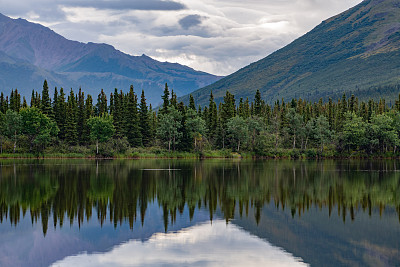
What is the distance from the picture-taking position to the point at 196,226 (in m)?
26.9

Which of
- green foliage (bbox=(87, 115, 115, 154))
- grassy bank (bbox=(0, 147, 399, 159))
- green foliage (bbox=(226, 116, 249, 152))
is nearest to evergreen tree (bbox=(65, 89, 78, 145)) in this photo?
green foliage (bbox=(87, 115, 115, 154))

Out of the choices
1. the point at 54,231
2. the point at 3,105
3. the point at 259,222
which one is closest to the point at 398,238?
the point at 259,222

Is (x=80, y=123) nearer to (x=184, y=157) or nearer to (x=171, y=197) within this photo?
(x=184, y=157)

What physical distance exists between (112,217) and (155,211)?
361 cm

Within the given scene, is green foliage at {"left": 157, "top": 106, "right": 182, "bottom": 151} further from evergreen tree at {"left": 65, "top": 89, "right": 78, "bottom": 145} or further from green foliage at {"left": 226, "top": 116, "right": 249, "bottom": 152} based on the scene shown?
evergreen tree at {"left": 65, "top": 89, "right": 78, "bottom": 145}

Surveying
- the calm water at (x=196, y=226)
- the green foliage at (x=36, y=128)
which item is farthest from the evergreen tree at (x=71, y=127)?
the calm water at (x=196, y=226)

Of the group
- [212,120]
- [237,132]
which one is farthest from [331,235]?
[212,120]

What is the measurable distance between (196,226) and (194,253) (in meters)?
5.72

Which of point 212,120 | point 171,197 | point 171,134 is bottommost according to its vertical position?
point 171,197

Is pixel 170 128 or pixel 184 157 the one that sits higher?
pixel 170 128

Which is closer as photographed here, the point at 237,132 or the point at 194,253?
the point at 194,253

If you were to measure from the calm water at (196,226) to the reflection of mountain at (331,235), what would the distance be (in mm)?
48

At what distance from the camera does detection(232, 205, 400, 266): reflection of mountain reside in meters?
20.2

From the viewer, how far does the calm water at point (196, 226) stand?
20391 mm
